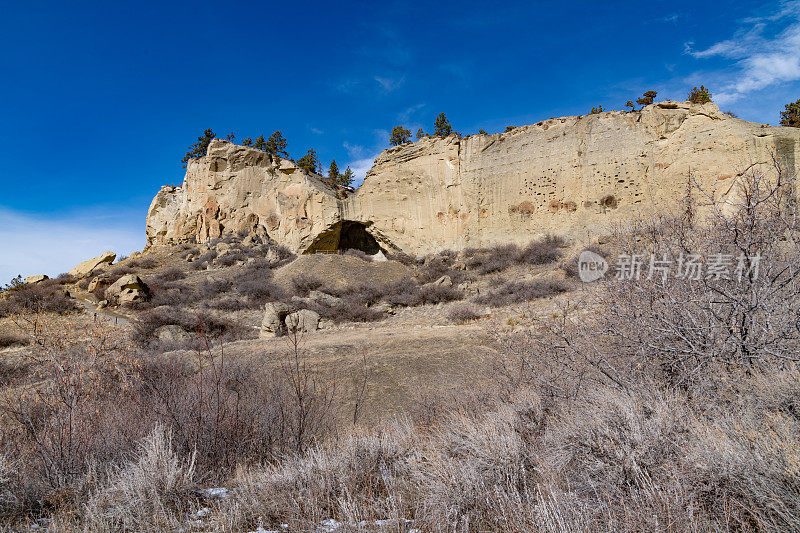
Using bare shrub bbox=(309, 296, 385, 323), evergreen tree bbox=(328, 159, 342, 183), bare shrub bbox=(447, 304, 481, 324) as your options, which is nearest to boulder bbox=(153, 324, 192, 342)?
bare shrub bbox=(309, 296, 385, 323)

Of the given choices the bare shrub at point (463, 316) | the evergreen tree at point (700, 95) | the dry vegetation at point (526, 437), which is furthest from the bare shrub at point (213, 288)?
the evergreen tree at point (700, 95)

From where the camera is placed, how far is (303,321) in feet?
40.2

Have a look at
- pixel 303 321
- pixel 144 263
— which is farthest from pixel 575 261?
pixel 144 263

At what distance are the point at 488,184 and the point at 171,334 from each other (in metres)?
15.1

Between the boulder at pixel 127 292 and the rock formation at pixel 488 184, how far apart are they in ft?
32.6

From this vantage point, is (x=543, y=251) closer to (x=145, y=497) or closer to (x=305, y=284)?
(x=305, y=284)

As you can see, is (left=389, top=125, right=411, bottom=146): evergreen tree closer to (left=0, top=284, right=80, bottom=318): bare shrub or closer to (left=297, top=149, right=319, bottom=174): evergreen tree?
(left=297, top=149, right=319, bottom=174): evergreen tree

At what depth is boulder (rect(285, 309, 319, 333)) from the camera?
38.9 ft

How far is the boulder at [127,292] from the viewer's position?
1573 cm

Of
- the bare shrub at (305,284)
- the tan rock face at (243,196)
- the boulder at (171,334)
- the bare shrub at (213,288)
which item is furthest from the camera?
the tan rock face at (243,196)

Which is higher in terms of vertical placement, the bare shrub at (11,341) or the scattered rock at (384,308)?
the bare shrub at (11,341)

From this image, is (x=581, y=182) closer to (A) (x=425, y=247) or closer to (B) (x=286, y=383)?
(A) (x=425, y=247)

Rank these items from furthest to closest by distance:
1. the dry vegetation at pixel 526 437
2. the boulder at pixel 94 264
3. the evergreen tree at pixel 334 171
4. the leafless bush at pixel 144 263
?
the evergreen tree at pixel 334 171, the boulder at pixel 94 264, the leafless bush at pixel 144 263, the dry vegetation at pixel 526 437

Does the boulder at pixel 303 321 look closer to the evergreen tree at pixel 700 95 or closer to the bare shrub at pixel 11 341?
the bare shrub at pixel 11 341
